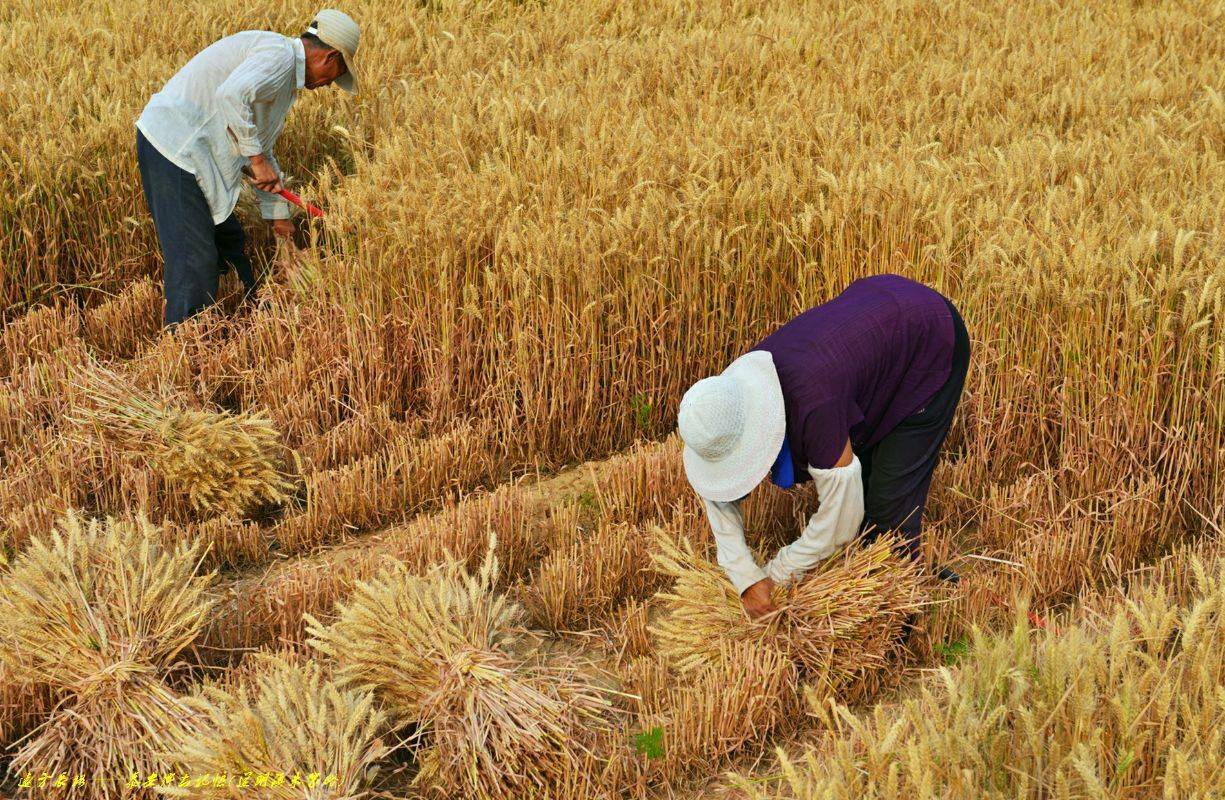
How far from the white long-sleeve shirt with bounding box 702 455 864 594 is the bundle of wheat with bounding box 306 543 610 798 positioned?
0.48m

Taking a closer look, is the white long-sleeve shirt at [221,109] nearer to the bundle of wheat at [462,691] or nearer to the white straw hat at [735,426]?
the bundle of wheat at [462,691]

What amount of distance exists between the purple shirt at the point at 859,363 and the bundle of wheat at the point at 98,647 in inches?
63.5

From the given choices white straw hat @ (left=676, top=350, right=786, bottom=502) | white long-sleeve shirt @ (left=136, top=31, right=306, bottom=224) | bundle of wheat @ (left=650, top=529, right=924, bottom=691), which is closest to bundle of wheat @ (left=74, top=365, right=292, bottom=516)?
white long-sleeve shirt @ (left=136, top=31, right=306, bottom=224)

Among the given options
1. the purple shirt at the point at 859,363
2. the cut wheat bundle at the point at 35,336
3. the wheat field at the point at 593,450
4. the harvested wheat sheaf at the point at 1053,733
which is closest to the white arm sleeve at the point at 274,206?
the wheat field at the point at 593,450

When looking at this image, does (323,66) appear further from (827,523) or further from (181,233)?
(827,523)

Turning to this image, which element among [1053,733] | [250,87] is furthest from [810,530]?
[250,87]

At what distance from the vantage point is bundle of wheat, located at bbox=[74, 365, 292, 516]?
12.0ft

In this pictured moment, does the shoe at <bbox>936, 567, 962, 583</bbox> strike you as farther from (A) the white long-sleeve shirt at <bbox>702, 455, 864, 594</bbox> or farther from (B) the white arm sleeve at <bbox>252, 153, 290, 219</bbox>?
(B) the white arm sleeve at <bbox>252, 153, 290, 219</bbox>

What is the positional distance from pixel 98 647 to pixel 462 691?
3.12ft

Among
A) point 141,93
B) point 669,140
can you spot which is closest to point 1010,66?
point 669,140

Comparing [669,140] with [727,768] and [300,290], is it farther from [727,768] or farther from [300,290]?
[727,768]

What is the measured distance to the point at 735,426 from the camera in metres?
2.45

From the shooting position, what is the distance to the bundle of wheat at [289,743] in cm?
240

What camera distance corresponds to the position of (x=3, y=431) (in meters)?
4.00
